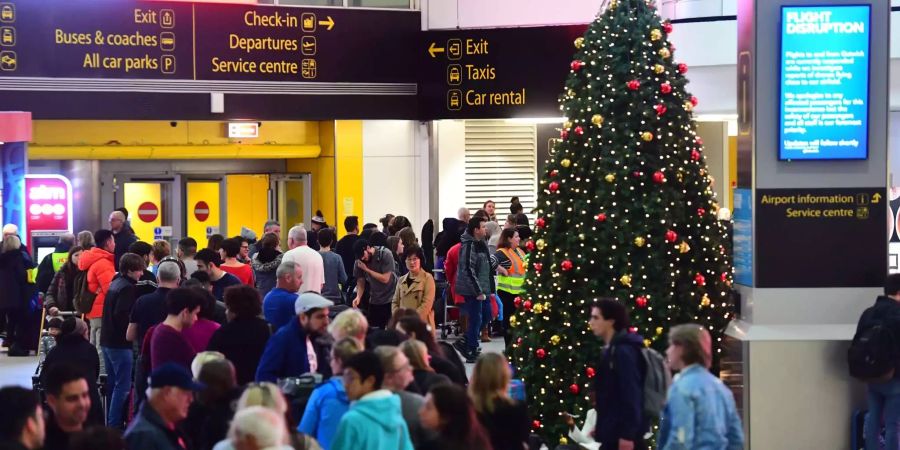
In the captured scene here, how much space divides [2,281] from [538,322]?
325 inches

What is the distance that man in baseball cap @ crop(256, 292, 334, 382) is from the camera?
8180 mm

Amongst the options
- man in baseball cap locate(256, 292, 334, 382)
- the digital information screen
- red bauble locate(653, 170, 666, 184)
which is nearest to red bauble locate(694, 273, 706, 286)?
red bauble locate(653, 170, 666, 184)

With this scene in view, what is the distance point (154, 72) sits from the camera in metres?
20.3

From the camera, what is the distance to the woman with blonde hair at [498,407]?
6.45 metres

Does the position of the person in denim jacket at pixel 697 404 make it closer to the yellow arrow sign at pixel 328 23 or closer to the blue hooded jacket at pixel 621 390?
the blue hooded jacket at pixel 621 390

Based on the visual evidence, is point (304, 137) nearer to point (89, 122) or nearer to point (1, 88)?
point (89, 122)

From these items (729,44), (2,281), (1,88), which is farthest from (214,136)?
(729,44)

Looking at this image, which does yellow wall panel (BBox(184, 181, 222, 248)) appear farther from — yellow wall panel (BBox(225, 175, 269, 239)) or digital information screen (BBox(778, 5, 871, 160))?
digital information screen (BBox(778, 5, 871, 160))

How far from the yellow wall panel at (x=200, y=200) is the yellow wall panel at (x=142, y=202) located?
50cm

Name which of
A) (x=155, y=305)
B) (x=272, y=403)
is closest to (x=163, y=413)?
(x=272, y=403)

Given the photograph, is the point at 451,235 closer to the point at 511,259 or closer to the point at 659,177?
the point at 511,259

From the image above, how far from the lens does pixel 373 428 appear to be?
6000 millimetres

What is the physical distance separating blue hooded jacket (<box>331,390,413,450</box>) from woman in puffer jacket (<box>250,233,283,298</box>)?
7536 millimetres

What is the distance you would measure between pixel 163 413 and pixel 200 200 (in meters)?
16.4
